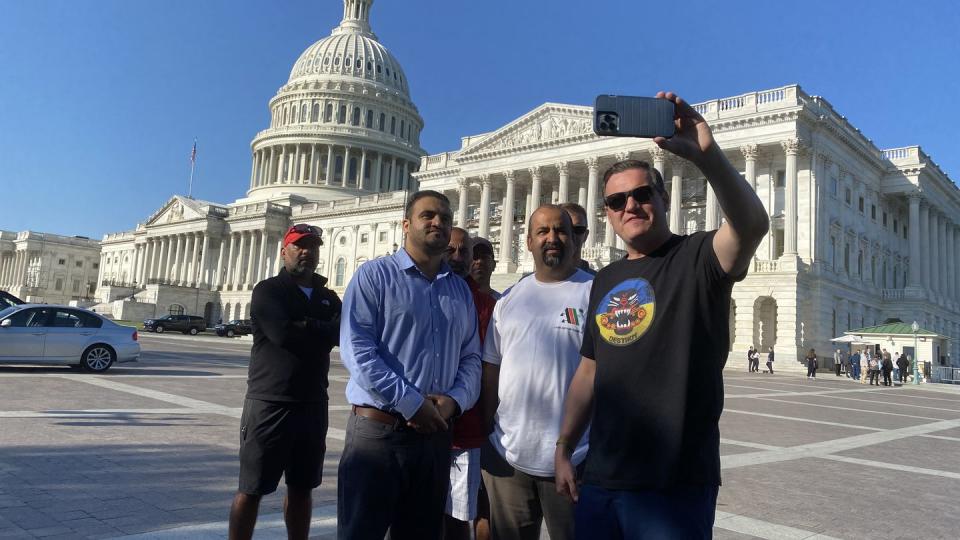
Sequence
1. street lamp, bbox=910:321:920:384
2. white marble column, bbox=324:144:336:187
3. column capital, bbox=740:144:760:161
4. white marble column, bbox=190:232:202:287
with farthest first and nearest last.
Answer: white marble column, bbox=324:144:336:187
white marble column, bbox=190:232:202:287
column capital, bbox=740:144:760:161
street lamp, bbox=910:321:920:384

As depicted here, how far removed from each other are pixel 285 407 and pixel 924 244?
60379 mm

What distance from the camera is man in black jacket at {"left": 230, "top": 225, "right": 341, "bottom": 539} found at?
171 inches

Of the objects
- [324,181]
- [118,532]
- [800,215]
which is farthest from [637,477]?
[324,181]

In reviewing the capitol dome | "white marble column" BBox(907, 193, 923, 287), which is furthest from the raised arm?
the capitol dome

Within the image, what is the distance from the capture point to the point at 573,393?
11.1 ft

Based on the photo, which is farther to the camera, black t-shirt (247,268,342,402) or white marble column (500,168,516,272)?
white marble column (500,168,516,272)

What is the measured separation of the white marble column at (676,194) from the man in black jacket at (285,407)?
139 feet

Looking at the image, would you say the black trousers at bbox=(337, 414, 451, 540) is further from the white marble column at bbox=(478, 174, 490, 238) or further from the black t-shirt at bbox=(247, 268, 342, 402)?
the white marble column at bbox=(478, 174, 490, 238)

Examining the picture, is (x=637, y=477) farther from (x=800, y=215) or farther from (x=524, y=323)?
(x=800, y=215)

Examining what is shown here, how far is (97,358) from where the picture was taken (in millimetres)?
16375

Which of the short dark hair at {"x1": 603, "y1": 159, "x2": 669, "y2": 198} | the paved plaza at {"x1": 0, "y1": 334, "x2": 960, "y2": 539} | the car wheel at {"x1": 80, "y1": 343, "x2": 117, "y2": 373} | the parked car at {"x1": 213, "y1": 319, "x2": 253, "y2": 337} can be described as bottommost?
the paved plaza at {"x1": 0, "y1": 334, "x2": 960, "y2": 539}

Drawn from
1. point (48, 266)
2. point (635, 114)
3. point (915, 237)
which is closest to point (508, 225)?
point (915, 237)

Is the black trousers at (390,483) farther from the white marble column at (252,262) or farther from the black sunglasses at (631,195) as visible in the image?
the white marble column at (252,262)

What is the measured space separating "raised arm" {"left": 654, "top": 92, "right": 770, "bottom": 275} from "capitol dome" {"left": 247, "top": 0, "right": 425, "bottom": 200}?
9402 centimetres
